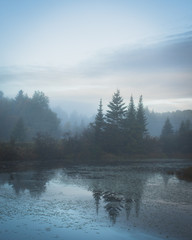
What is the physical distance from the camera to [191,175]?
27.7 meters

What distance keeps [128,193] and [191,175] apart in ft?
40.8

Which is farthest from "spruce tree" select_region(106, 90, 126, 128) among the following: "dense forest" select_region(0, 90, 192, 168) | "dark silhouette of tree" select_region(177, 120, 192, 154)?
"dark silhouette of tree" select_region(177, 120, 192, 154)

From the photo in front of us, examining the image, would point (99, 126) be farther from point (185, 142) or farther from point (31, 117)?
point (31, 117)

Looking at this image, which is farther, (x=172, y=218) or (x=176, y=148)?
(x=176, y=148)

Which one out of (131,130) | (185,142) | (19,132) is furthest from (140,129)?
(19,132)

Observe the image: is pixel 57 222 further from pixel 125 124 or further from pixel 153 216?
pixel 125 124

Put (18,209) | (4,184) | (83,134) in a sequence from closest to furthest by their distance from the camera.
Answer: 1. (18,209)
2. (4,184)
3. (83,134)

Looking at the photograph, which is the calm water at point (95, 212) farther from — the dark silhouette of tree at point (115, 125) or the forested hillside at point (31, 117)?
the forested hillside at point (31, 117)

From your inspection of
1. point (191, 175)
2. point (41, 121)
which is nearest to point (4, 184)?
point (191, 175)

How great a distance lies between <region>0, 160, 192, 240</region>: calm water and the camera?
10289 mm

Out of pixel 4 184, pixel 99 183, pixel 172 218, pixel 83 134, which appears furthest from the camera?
pixel 83 134

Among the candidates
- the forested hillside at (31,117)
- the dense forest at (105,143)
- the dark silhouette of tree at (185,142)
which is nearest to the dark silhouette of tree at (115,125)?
the dense forest at (105,143)

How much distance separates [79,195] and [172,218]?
696cm

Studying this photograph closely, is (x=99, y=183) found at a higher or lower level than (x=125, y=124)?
lower
